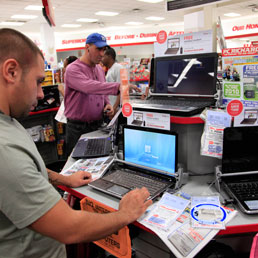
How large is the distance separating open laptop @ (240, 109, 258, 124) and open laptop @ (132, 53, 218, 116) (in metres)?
0.23

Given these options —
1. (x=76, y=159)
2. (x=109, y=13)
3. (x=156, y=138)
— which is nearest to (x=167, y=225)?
(x=156, y=138)

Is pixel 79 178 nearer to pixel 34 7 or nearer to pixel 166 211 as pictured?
pixel 166 211

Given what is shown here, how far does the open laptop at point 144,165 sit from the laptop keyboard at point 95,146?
0.31 meters

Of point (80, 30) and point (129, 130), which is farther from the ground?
point (80, 30)

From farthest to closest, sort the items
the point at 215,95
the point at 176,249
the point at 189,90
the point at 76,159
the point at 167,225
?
the point at 76,159 → the point at 189,90 → the point at 215,95 → the point at 167,225 → the point at 176,249

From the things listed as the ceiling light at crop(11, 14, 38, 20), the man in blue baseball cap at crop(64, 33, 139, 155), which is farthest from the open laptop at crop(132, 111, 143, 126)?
the ceiling light at crop(11, 14, 38, 20)

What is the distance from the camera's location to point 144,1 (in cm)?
809

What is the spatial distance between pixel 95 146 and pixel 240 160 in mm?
1102

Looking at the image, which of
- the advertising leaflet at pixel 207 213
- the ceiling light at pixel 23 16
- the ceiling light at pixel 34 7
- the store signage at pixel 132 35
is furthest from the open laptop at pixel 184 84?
the store signage at pixel 132 35

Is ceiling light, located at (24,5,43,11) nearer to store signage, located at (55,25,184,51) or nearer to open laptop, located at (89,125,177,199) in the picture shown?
store signage, located at (55,25,184,51)

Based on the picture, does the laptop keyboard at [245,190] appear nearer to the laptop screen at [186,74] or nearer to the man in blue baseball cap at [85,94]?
the laptop screen at [186,74]

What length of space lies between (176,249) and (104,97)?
2.13 metres

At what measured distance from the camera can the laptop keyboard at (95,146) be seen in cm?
199

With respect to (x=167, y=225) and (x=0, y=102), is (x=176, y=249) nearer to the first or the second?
(x=167, y=225)
